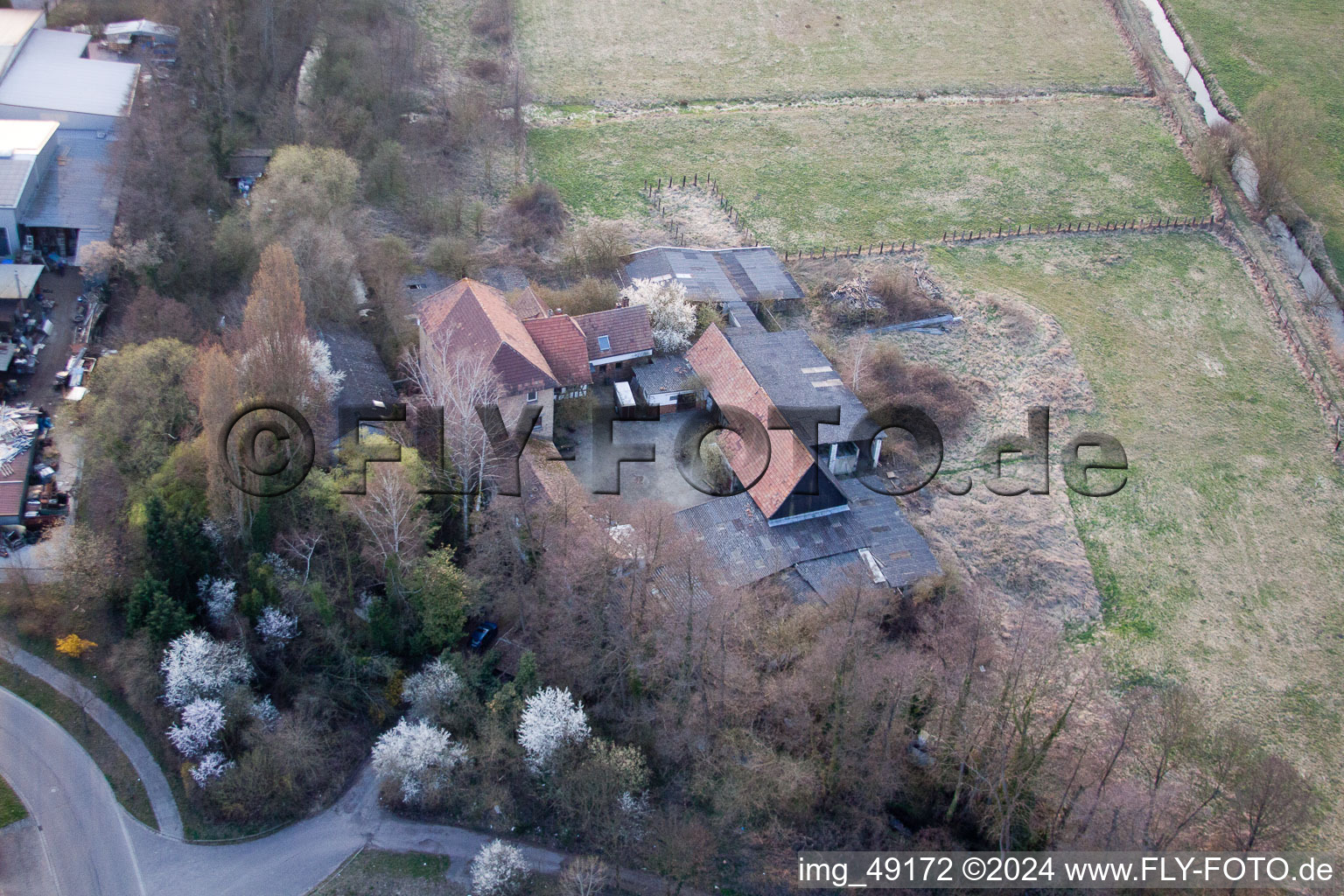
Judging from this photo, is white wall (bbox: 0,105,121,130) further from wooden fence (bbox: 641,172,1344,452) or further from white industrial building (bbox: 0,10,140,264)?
wooden fence (bbox: 641,172,1344,452)

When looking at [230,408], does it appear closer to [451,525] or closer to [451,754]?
[451,525]

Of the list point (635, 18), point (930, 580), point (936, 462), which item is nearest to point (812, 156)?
point (635, 18)

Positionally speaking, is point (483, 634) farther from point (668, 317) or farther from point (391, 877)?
point (668, 317)

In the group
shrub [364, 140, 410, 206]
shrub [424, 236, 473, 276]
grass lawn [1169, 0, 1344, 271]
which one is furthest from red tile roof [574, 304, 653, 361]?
grass lawn [1169, 0, 1344, 271]

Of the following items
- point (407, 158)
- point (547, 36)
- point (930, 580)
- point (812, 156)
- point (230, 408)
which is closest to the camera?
point (230, 408)

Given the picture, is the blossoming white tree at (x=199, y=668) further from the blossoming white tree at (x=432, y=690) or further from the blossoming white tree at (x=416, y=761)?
the blossoming white tree at (x=416, y=761)

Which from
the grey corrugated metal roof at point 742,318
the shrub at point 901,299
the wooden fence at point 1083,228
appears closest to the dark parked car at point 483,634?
the grey corrugated metal roof at point 742,318
